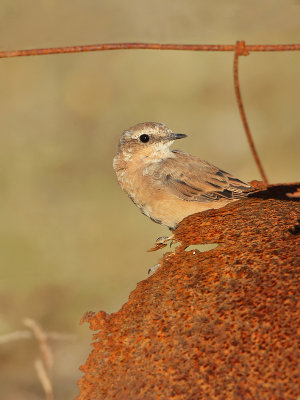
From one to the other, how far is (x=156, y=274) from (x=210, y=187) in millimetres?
2240

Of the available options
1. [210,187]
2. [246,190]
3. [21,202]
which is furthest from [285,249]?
[21,202]

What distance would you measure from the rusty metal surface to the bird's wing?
196 centimetres

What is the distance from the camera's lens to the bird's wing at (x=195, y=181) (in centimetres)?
507

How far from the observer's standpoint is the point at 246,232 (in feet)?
9.77

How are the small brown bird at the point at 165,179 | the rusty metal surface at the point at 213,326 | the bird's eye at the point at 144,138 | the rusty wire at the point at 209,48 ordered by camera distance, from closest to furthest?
the rusty metal surface at the point at 213,326 → the rusty wire at the point at 209,48 → the small brown bird at the point at 165,179 → the bird's eye at the point at 144,138

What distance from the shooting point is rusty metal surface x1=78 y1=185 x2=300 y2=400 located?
2.40m

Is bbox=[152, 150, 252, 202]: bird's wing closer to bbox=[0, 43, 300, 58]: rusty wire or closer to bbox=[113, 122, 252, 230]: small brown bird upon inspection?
bbox=[113, 122, 252, 230]: small brown bird

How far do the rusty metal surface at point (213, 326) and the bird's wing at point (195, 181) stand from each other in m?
1.96

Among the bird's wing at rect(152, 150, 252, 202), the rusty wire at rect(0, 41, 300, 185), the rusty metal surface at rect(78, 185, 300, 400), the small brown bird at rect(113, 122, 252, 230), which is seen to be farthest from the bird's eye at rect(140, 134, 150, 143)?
the rusty metal surface at rect(78, 185, 300, 400)

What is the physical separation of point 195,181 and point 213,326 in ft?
9.07

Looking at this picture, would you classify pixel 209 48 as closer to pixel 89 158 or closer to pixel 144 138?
pixel 144 138

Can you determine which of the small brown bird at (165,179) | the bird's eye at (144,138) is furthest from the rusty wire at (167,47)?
the bird's eye at (144,138)

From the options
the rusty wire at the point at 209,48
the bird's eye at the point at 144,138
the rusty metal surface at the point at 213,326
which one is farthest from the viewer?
the bird's eye at the point at 144,138

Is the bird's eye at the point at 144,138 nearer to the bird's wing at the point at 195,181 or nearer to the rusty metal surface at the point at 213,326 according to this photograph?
the bird's wing at the point at 195,181
